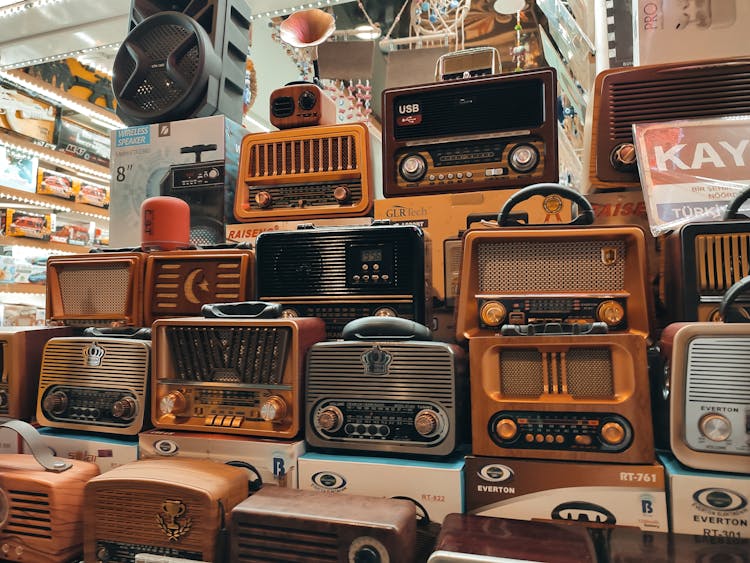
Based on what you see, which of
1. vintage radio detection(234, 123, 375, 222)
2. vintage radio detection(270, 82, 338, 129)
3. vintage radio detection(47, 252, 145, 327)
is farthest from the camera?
vintage radio detection(270, 82, 338, 129)

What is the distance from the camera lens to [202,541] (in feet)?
3.08

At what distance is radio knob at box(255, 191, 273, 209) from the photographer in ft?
5.68

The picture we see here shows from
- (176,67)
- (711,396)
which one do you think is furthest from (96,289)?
(711,396)

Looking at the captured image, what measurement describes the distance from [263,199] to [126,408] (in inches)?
31.8

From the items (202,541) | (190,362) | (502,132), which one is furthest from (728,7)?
(202,541)

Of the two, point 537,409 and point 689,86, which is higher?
point 689,86

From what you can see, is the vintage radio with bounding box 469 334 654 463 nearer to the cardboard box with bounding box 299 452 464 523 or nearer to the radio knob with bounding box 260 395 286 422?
the cardboard box with bounding box 299 452 464 523

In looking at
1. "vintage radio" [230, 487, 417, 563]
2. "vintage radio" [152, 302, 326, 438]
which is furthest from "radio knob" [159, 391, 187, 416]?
"vintage radio" [230, 487, 417, 563]

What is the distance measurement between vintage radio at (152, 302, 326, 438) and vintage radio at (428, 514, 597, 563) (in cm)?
41

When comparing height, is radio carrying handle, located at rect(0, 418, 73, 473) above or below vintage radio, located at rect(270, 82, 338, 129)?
below

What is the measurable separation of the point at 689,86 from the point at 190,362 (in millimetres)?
1415

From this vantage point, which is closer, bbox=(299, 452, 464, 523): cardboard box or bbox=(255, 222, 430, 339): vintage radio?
bbox=(299, 452, 464, 523): cardboard box

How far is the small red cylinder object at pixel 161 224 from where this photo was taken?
153cm

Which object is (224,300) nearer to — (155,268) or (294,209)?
(155,268)
